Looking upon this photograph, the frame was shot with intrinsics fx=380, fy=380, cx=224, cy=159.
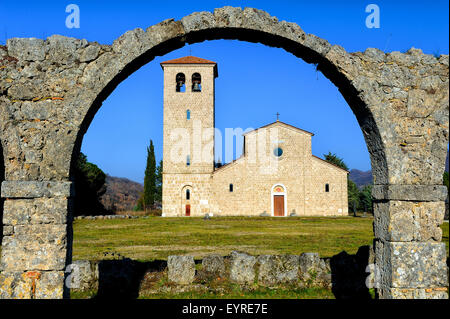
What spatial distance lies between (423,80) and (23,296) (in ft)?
19.1

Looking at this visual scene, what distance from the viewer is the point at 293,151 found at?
35.8m

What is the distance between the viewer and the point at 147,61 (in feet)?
16.9

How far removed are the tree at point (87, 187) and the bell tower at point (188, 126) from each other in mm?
5972

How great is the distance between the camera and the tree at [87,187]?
3100 centimetres

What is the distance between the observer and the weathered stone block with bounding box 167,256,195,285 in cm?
737

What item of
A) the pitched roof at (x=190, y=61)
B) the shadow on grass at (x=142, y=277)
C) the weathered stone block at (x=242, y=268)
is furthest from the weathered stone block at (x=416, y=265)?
the pitched roof at (x=190, y=61)

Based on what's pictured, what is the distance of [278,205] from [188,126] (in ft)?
36.6

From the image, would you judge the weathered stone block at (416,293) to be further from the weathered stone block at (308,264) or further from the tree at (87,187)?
the tree at (87,187)

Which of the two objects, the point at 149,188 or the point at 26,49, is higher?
the point at 26,49

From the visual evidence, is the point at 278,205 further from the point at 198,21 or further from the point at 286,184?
the point at 198,21

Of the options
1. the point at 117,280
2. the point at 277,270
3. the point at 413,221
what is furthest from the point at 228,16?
the point at 117,280

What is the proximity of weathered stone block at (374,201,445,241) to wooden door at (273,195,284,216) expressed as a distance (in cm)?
3021

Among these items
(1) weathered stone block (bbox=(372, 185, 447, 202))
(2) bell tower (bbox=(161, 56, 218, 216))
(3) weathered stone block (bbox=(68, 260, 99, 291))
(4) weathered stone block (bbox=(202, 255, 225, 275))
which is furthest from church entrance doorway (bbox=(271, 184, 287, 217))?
(1) weathered stone block (bbox=(372, 185, 447, 202))
